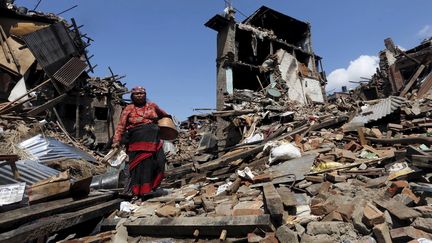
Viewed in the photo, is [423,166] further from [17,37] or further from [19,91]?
[17,37]

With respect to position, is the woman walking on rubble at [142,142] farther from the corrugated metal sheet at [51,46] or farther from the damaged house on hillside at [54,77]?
the corrugated metal sheet at [51,46]

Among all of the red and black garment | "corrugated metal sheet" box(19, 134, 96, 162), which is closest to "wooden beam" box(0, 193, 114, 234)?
the red and black garment

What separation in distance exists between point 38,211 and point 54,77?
1534 cm

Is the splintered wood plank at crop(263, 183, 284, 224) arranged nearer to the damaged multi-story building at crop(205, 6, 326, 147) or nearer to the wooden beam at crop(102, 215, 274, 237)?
the wooden beam at crop(102, 215, 274, 237)

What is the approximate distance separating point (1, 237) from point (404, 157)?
16.1 ft

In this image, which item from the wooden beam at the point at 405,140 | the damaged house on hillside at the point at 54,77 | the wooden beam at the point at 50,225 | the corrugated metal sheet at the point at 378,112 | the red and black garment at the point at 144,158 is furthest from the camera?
the damaged house on hillside at the point at 54,77

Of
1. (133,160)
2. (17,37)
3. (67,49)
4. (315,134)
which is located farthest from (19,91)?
(315,134)

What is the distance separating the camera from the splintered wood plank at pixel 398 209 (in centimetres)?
252

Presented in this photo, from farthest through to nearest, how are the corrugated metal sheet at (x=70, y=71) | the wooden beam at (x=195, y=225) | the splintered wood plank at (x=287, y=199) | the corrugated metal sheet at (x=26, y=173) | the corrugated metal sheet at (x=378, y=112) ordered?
the corrugated metal sheet at (x=70, y=71)
the corrugated metal sheet at (x=378, y=112)
the corrugated metal sheet at (x=26, y=173)
the splintered wood plank at (x=287, y=199)
the wooden beam at (x=195, y=225)

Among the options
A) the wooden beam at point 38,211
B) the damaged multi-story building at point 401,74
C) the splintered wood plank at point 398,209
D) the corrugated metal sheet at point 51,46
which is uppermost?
the corrugated metal sheet at point 51,46

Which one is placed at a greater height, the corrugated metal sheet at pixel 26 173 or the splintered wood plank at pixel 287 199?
the corrugated metal sheet at pixel 26 173

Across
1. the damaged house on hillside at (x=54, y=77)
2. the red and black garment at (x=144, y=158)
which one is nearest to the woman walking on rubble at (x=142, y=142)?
the red and black garment at (x=144, y=158)

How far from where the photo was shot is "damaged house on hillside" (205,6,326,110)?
17.7 metres

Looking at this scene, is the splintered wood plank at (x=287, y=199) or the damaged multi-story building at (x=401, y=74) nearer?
the splintered wood plank at (x=287, y=199)
